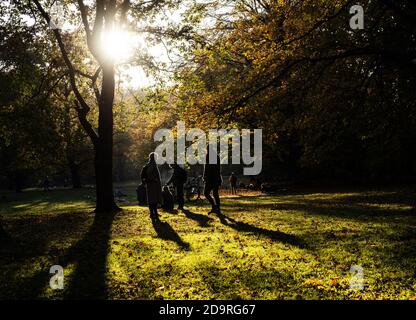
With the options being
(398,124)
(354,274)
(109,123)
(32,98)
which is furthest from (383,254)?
(32,98)

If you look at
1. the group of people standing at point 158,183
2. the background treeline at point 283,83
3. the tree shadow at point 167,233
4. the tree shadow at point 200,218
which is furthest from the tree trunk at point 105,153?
the tree shadow at point 167,233

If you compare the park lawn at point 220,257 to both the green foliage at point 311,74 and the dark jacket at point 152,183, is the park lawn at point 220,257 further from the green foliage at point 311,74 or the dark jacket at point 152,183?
the green foliage at point 311,74

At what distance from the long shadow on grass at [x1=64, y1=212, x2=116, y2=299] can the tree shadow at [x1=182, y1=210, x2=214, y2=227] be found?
9.12 feet

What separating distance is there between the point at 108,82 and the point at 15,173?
3787cm

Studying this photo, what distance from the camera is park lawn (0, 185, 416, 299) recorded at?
6066 millimetres

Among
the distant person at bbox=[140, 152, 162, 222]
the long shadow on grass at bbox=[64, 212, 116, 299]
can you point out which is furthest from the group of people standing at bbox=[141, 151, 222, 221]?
the long shadow on grass at bbox=[64, 212, 116, 299]

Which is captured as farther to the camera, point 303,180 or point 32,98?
point 303,180

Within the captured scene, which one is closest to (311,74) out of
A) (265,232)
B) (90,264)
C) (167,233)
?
(265,232)

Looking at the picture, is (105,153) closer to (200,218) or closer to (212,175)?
(212,175)

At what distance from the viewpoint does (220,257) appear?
7980 millimetres

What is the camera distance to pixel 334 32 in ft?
65.8

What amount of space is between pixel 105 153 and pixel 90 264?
1001 centimetres

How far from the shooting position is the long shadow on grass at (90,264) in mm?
6156

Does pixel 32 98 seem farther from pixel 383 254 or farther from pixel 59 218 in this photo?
pixel 383 254
